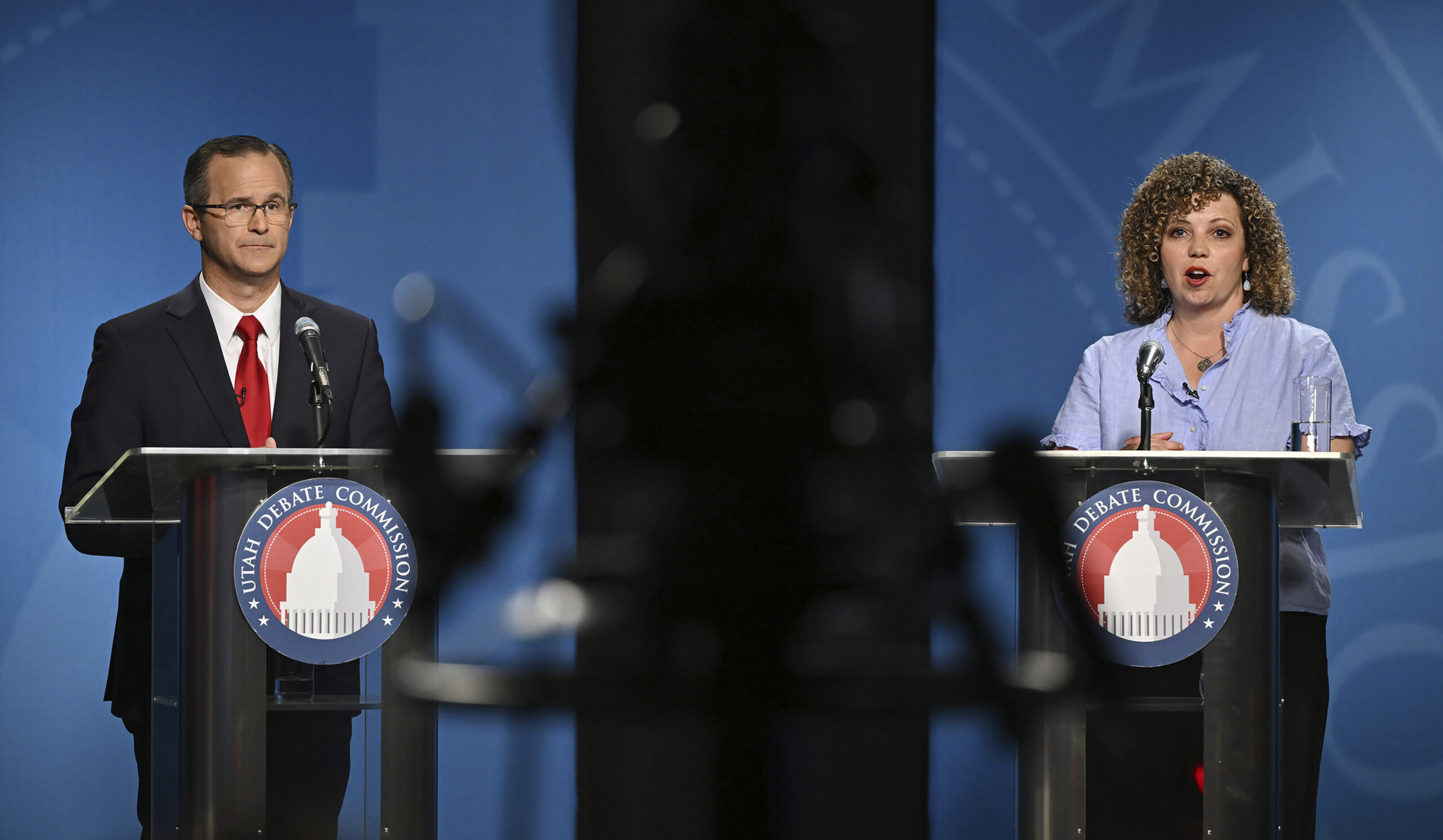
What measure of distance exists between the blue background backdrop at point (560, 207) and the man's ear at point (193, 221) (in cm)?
43

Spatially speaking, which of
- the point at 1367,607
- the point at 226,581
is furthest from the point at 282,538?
the point at 1367,607

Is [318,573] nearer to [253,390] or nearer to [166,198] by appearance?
[253,390]

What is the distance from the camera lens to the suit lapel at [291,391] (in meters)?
2.15

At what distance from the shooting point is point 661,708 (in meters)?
0.41

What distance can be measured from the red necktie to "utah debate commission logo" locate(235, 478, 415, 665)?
0.85 metres

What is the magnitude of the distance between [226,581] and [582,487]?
3.52 ft

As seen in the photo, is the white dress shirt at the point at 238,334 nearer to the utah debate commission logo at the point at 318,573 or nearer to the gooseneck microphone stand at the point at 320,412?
the gooseneck microphone stand at the point at 320,412

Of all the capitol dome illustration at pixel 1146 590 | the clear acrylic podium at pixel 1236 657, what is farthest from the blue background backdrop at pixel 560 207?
the capitol dome illustration at pixel 1146 590

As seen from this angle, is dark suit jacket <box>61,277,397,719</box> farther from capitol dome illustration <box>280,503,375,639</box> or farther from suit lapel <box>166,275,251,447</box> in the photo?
capitol dome illustration <box>280,503,375,639</box>

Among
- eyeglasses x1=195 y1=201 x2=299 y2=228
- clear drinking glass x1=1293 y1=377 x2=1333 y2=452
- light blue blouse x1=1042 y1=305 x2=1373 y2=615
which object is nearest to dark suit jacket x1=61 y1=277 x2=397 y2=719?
eyeglasses x1=195 y1=201 x2=299 y2=228

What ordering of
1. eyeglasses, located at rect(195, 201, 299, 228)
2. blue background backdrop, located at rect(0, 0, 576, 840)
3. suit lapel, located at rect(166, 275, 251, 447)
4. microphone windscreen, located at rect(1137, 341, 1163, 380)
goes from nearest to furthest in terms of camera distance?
microphone windscreen, located at rect(1137, 341, 1163, 380), suit lapel, located at rect(166, 275, 251, 447), eyeglasses, located at rect(195, 201, 299, 228), blue background backdrop, located at rect(0, 0, 576, 840)

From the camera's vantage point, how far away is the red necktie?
2.17 metres

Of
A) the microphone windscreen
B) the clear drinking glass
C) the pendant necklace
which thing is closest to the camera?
the microphone windscreen

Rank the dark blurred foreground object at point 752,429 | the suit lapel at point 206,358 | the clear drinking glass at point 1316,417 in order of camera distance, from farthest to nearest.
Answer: the suit lapel at point 206,358, the clear drinking glass at point 1316,417, the dark blurred foreground object at point 752,429
